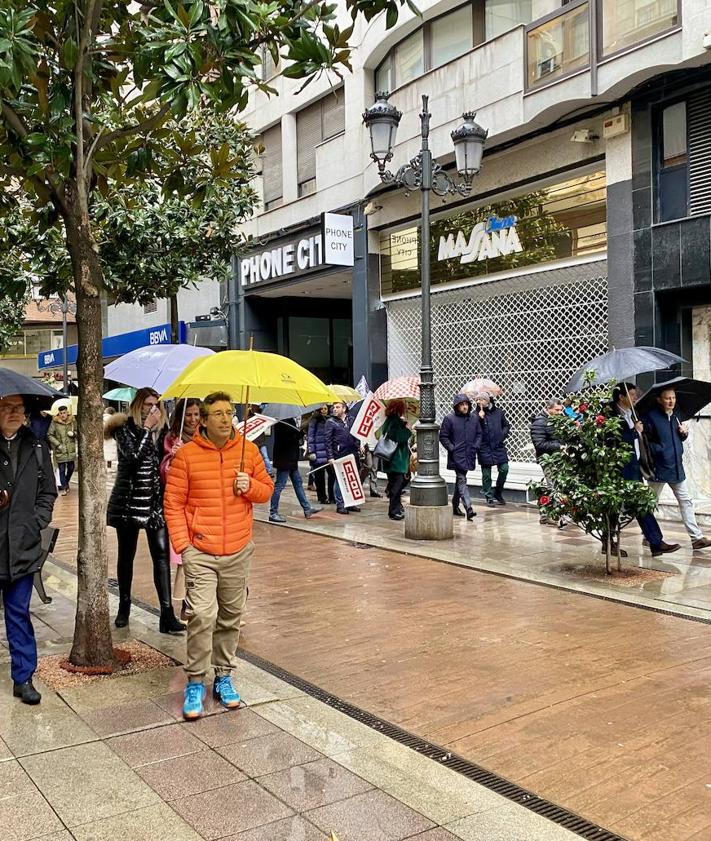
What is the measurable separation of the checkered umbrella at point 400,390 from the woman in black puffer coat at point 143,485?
254 inches

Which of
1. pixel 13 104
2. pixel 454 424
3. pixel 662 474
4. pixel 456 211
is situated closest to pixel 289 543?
pixel 454 424

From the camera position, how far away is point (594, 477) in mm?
8055

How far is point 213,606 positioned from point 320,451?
9243mm

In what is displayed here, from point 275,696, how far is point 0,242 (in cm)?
501

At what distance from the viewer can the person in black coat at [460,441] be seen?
1228cm

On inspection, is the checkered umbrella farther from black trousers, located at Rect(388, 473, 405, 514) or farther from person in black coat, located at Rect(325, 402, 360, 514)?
black trousers, located at Rect(388, 473, 405, 514)

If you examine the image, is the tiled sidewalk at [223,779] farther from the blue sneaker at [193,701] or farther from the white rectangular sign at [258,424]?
the white rectangular sign at [258,424]

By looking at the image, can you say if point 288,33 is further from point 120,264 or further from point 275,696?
point 120,264

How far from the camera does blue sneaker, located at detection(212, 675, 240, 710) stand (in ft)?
15.3

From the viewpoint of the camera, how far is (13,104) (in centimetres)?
561

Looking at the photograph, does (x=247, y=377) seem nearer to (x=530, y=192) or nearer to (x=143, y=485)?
(x=143, y=485)

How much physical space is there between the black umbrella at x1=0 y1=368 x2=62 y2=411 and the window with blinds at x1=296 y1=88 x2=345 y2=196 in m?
14.8

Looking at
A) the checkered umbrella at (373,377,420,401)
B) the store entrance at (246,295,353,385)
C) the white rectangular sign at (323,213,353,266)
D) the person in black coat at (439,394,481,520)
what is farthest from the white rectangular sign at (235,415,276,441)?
the store entrance at (246,295,353,385)

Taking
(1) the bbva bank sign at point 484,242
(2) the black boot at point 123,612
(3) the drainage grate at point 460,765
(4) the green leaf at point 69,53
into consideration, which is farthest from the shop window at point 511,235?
(3) the drainage grate at point 460,765
